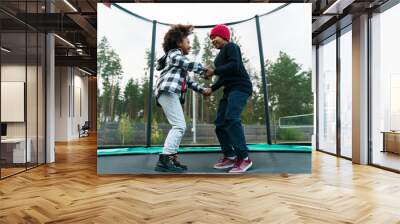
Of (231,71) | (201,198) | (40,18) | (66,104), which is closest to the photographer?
(201,198)

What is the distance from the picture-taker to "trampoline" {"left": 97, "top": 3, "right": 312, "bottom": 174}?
17.0 ft

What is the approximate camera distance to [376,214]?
338cm

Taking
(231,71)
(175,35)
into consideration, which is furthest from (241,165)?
(175,35)

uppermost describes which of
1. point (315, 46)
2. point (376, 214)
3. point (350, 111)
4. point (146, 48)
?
point (315, 46)

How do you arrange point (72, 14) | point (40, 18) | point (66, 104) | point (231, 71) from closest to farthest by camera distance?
point (231, 71), point (40, 18), point (72, 14), point (66, 104)

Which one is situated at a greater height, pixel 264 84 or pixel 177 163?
pixel 264 84

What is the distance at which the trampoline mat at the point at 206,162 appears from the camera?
5.21 metres

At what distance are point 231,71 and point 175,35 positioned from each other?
2.90 feet

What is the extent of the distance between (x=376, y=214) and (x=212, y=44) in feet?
9.47

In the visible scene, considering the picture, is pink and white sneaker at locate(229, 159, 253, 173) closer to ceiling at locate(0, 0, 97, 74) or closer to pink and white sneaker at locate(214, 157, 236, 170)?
pink and white sneaker at locate(214, 157, 236, 170)

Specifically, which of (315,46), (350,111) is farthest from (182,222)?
(315,46)

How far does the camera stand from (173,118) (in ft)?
17.0

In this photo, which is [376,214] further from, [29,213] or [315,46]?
[315,46]

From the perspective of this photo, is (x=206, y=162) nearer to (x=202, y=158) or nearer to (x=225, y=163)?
(x=202, y=158)
